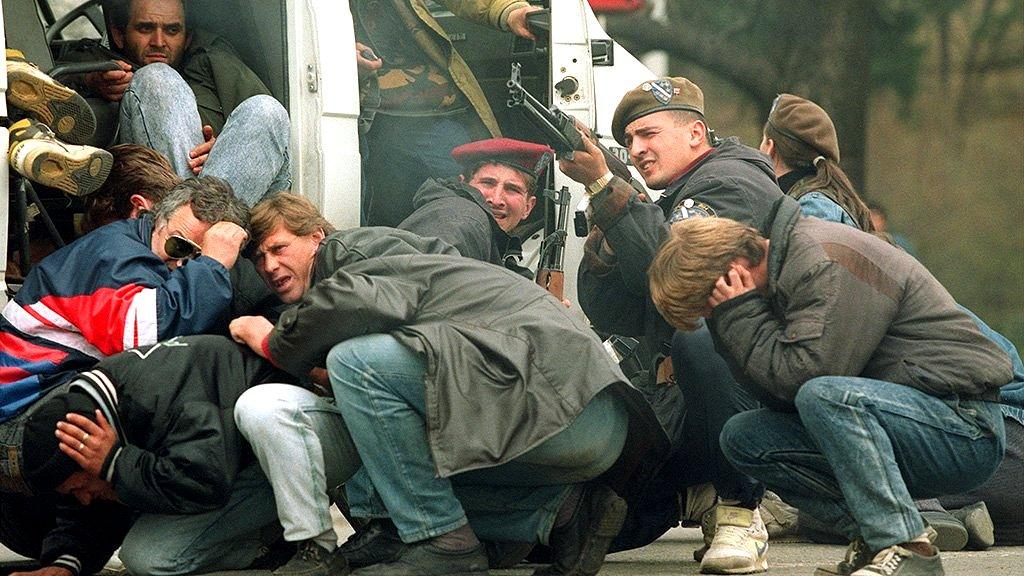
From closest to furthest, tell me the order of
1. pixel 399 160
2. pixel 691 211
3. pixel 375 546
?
pixel 375 546 < pixel 691 211 < pixel 399 160

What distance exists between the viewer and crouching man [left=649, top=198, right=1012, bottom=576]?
386cm

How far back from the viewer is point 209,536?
422 centimetres

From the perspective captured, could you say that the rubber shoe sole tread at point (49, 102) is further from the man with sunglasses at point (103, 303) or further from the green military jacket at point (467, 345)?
the green military jacket at point (467, 345)

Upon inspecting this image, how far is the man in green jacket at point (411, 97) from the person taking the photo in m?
5.66

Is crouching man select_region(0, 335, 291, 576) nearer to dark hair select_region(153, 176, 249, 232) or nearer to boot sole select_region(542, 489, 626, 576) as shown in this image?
dark hair select_region(153, 176, 249, 232)

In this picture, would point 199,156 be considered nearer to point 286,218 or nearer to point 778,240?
point 286,218

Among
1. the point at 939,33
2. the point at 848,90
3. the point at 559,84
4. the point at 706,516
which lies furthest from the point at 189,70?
the point at 939,33

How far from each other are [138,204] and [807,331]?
195cm

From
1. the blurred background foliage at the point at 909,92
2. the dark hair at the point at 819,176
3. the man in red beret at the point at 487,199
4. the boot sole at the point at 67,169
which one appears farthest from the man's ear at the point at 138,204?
the blurred background foliage at the point at 909,92

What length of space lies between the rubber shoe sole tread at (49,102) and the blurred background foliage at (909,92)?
8004 mm

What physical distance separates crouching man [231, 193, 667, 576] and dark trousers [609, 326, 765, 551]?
49 cm

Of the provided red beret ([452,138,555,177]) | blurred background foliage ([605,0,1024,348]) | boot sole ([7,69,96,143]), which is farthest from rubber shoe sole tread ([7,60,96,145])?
blurred background foliage ([605,0,1024,348])

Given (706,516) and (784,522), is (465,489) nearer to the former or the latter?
(706,516)

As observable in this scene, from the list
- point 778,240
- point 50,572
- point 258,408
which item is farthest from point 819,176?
point 50,572
